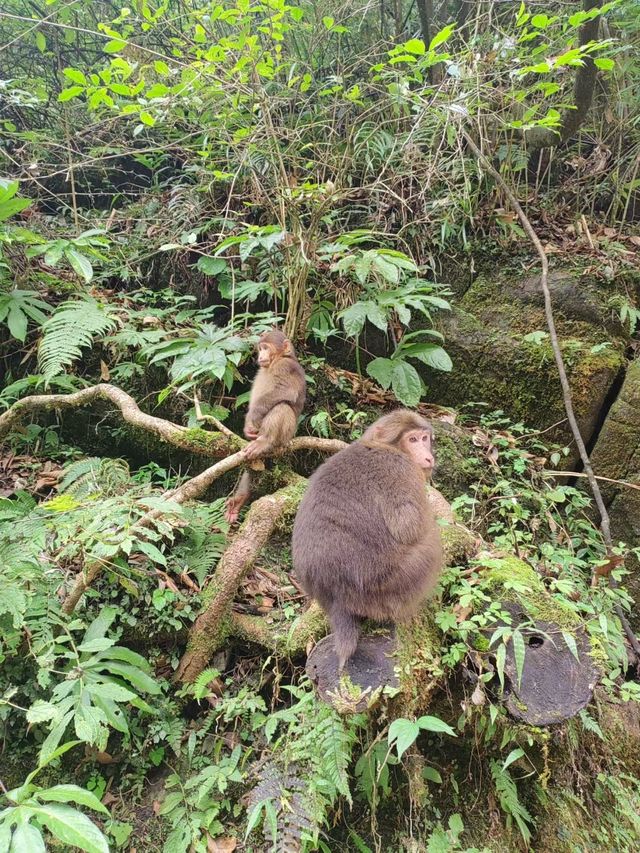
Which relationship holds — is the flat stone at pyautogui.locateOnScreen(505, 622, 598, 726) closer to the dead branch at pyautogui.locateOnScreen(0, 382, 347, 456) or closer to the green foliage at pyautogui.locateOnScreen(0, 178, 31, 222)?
the dead branch at pyautogui.locateOnScreen(0, 382, 347, 456)

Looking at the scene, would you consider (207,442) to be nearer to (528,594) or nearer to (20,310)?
(20,310)

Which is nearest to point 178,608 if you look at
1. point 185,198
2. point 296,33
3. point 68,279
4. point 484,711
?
point 484,711

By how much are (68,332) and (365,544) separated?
3.02 meters

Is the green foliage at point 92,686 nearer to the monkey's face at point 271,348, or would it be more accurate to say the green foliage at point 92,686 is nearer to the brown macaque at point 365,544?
the brown macaque at point 365,544

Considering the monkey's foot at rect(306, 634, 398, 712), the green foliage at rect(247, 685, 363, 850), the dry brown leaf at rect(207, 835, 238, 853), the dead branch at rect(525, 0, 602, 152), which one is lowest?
the dry brown leaf at rect(207, 835, 238, 853)

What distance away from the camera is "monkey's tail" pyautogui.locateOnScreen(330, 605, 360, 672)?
240 centimetres

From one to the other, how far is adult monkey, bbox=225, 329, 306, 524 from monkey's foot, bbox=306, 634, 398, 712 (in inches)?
63.2

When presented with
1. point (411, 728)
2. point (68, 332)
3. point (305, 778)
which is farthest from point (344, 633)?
point (68, 332)

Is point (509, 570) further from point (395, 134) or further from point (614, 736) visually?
point (395, 134)

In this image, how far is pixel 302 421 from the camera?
491 centimetres

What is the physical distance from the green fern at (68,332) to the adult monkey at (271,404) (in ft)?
4.27

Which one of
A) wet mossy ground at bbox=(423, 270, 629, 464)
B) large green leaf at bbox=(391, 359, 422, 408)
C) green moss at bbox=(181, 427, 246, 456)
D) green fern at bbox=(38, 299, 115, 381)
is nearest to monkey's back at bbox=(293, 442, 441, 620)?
green moss at bbox=(181, 427, 246, 456)

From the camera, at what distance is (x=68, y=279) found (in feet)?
17.8

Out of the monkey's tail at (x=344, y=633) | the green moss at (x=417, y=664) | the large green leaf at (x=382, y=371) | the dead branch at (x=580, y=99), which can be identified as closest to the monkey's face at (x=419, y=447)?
the green moss at (x=417, y=664)
